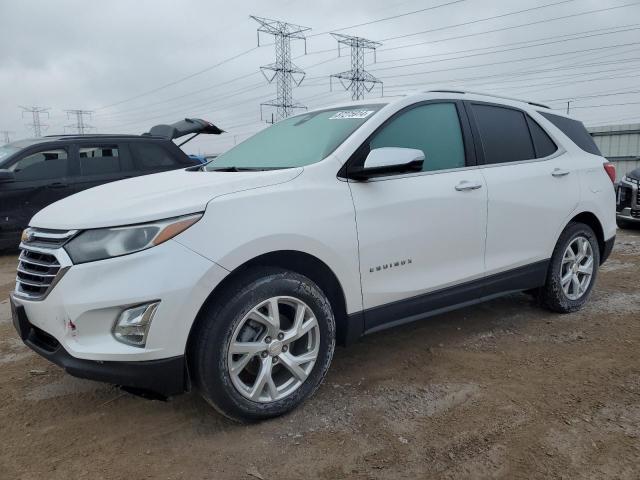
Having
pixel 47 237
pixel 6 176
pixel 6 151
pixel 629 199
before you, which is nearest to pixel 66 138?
pixel 6 151

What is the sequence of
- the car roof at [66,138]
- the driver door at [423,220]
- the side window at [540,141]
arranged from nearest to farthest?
the driver door at [423,220] → the side window at [540,141] → the car roof at [66,138]

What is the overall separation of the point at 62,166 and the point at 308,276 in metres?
5.77

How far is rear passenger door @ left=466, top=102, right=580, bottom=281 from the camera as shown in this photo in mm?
3627

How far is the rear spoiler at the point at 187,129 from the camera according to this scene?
8242 mm

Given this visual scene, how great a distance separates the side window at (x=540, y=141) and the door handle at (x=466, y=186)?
0.89 metres

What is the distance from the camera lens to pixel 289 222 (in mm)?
2623

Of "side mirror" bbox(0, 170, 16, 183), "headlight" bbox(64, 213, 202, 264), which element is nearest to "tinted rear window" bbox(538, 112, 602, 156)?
"headlight" bbox(64, 213, 202, 264)

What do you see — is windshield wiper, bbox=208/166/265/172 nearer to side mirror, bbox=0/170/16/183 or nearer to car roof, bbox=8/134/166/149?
side mirror, bbox=0/170/16/183

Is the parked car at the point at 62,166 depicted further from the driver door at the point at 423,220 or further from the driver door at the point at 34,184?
the driver door at the point at 423,220

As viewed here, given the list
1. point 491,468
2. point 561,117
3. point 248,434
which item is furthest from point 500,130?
point 248,434

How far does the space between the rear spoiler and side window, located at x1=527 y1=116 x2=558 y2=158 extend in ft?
17.8

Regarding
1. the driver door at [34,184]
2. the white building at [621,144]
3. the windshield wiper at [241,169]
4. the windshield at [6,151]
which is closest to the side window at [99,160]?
the driver door at [34,184]

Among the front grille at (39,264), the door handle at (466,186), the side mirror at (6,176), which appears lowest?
the front grille at (39,264)

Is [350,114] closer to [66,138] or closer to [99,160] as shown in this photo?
[99,160]
